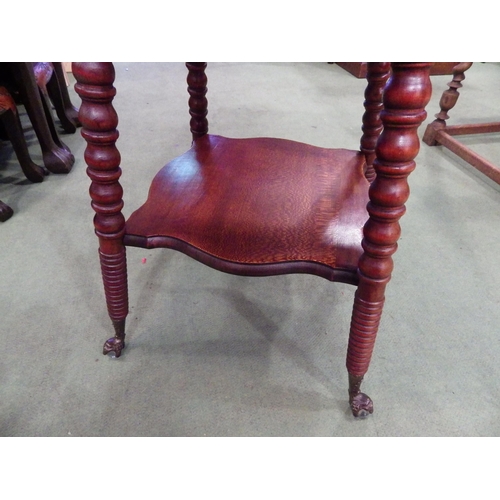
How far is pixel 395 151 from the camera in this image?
1.57ft

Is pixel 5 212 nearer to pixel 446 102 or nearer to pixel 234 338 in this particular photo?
pixel 234 338

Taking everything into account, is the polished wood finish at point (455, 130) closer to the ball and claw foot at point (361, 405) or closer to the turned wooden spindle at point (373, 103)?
the turned wooden spindle at point (373, 103)

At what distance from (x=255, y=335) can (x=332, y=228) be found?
0.28 metres

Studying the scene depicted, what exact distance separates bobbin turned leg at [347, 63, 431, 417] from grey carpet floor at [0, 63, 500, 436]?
146mm

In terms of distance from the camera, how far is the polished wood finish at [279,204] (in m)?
0.50

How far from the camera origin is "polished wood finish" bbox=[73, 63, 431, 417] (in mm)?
501

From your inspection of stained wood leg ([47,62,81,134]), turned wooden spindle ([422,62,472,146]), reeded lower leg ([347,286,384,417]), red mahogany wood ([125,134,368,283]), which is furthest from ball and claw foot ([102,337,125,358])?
turned wooden spindle ([422,62,472,146])

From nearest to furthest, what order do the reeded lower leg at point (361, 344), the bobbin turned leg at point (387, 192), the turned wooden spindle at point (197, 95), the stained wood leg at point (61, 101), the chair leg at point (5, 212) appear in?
the bobbin turned leg at point (387, 192), the reeded lower leg at point (361, 344), the turned wooden spindle at point (197, 95), the chair leg at point (5, 212), the stained wood leg at point (61, 101)

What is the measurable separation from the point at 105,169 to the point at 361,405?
522 millimetres

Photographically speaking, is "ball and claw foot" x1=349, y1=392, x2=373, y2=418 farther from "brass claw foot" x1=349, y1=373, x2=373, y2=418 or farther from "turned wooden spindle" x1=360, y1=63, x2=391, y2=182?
"turned wooden spindle" x1=360, y1=63, x2=391, y2=182

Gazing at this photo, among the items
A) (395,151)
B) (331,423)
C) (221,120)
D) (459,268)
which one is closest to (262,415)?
(331,423)

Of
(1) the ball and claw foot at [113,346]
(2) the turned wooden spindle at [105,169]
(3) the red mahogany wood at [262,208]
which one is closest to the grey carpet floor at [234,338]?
(1) the ball and claw foot at [113,346]

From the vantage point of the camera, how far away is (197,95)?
1.01m
